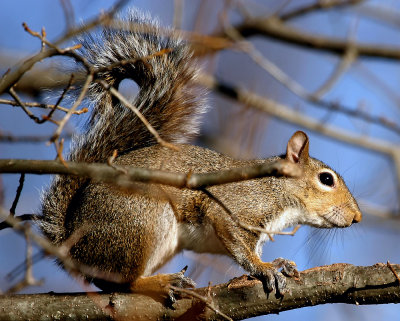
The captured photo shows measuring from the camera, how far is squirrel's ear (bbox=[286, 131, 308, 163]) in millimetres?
2969

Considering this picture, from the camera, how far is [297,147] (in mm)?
3029

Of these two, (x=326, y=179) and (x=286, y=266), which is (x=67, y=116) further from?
(x=326, y=179)

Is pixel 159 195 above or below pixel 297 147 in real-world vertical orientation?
below

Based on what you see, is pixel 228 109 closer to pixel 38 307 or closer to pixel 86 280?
pixel 86 280

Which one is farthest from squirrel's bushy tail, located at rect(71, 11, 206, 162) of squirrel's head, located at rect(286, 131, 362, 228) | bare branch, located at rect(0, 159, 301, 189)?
bare branch, located at rect(0, 159, 301, 189)

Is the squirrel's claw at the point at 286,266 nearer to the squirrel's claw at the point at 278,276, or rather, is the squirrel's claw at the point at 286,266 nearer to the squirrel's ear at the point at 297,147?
the squirrel's claw at the point at 278,276

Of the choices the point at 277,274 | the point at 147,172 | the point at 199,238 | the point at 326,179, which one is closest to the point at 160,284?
the point at 199,238

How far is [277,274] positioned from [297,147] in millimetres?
809

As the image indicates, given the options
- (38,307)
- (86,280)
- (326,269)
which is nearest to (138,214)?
(86,280)

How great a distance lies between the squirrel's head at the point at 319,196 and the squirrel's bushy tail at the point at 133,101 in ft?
1.80

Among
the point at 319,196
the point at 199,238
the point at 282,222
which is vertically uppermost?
the point at 319,196

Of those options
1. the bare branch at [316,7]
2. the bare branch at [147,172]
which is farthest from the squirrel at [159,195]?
the bare branch at [316,7]

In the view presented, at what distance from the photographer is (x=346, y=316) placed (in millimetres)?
4004

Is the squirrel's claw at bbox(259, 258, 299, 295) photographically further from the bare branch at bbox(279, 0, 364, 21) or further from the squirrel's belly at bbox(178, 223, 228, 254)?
the bare branch at bbox(279, 0, 364, 21)
